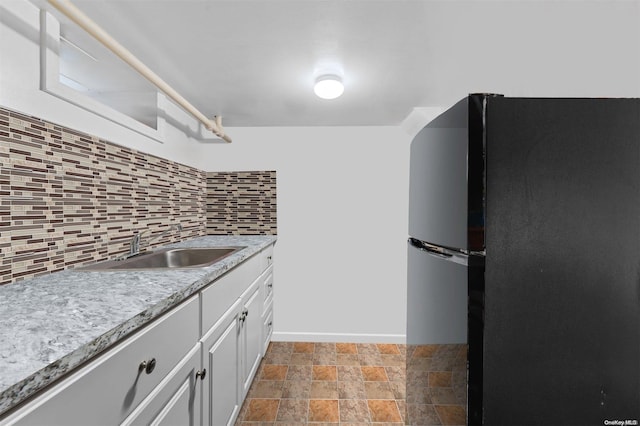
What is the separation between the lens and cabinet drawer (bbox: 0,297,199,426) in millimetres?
560

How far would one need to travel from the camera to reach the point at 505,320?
92cm

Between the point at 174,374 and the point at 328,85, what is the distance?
65.8 inches

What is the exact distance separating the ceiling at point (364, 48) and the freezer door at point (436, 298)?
1.03m

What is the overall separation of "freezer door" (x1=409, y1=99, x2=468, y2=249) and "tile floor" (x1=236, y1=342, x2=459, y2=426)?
22.3 inches

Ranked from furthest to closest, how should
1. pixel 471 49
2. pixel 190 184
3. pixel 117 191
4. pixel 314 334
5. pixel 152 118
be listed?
pixel 314 334 → pixel 190 184 → pixel 152 118 → pixel 117 191 → pixel 471 49

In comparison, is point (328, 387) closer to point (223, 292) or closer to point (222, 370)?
point (222, 370)

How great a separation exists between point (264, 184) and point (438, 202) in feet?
7.41

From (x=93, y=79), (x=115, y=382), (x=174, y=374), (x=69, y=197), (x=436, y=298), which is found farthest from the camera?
(x=93, y=79)

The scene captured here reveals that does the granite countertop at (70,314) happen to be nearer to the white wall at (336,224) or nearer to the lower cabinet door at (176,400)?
the lower cabinet door at (176,400)

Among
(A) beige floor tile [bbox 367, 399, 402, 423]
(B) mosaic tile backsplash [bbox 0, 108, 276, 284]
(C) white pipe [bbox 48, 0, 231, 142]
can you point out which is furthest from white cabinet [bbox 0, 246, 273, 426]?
(C) white pipe [bbox 48, 0, 231, 142]

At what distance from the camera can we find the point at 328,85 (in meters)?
1.89

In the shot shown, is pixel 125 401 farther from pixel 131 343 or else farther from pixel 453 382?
pixel 453 382

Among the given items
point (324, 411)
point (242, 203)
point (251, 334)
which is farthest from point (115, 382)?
point (242, 203)

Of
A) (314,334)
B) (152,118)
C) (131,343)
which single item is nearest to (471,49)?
(131,343)
